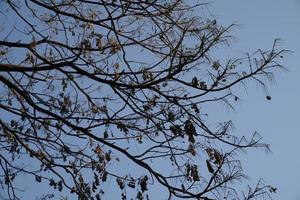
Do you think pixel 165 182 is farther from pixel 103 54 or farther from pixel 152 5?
pixel 152 5

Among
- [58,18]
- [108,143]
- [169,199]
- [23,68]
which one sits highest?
[58,18]

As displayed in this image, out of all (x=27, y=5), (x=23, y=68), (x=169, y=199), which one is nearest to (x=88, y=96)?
(x=23, y=68)

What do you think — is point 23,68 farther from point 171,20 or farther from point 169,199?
point 169,199

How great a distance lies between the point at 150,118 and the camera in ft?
15.4

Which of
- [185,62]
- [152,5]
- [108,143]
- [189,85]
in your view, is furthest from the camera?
[152,5]

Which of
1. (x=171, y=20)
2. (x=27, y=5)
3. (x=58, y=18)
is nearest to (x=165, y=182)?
(x=171, y=20)

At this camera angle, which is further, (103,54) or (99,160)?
(99,160)

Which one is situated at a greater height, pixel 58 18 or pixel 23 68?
pixel 58 18

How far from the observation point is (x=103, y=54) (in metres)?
4.88

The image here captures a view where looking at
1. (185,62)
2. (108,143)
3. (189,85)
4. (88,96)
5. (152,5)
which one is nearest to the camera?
(185,62)

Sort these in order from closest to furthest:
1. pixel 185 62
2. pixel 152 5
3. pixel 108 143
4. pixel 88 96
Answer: pixel 185 62 < pixel 108 143 < pixel 152 5 < pixel 88 96

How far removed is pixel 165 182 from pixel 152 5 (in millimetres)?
2438

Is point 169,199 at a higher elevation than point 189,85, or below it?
below

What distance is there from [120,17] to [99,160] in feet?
6.87
